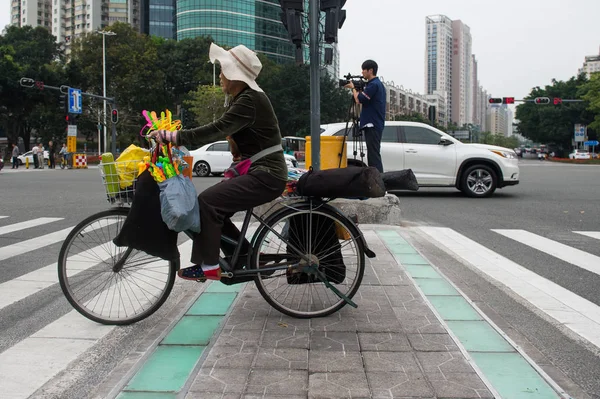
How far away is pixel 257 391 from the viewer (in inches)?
106

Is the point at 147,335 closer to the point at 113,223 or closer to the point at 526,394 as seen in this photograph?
the point at 113,223

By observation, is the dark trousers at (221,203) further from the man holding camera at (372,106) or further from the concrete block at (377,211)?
the concrete block at (377,211)

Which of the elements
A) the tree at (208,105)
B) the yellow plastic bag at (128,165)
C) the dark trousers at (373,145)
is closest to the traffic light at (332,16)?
the dark trousers at (373,145)

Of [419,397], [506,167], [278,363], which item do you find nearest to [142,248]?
[278,363]

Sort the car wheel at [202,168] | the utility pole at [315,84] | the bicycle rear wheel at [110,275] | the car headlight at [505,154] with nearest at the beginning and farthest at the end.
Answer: the bicycle rear wheel at [110,275] → the utility pole at [315,84] → the car headlight at [505,154] → the car wheel at [202,168]

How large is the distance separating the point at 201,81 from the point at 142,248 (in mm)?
60612

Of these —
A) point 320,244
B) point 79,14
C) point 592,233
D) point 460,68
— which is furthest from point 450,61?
point 320,244

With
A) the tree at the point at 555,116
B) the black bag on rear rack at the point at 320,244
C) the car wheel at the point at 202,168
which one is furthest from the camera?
the tree at the point at 555,116

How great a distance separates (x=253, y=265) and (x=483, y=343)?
1.47m

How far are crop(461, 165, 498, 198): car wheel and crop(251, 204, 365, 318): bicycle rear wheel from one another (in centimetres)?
973

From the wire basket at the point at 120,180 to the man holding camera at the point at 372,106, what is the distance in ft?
15.9

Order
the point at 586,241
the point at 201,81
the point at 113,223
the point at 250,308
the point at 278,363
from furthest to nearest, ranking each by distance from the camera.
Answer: the point at 201,81, the point at 586,241, the point at 250,308, the point at 113,223, the point at 278,363

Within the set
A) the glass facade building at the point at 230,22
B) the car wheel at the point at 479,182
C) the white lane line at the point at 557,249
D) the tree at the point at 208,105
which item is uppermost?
the glass facade building at the point at 230,22

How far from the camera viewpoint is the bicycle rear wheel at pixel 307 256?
377 centimetres
